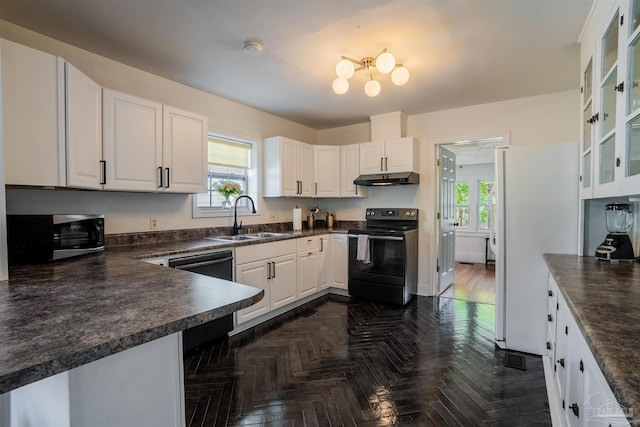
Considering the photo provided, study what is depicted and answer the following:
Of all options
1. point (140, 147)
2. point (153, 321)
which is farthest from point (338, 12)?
point (153, 321)

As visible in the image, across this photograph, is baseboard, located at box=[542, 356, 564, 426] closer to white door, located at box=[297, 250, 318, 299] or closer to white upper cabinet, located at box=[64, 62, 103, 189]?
white door, located at box=[297, 250, 318, 299]

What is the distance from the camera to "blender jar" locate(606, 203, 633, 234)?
6.49 feet

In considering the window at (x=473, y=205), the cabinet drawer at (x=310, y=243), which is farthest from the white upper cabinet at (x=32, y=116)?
the window at (x=473, y=205)

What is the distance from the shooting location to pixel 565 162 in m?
2.43

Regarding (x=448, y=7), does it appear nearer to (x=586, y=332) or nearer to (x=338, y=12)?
(x=338, y=12)

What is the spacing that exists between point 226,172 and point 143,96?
1221 mm

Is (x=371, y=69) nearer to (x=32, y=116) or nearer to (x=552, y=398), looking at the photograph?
(x=32, y=116)

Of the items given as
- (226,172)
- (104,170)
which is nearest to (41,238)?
(104,170)

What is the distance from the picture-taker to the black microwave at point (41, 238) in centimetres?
181

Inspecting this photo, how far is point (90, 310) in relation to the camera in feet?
3.39

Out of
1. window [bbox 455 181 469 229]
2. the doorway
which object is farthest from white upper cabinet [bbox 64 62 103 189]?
window [bbox 455 181 469 229]

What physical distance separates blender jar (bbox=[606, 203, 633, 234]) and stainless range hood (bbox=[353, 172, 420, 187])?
208cm

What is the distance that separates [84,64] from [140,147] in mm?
808

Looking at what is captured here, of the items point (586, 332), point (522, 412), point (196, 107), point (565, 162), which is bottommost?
point (522, 412)
